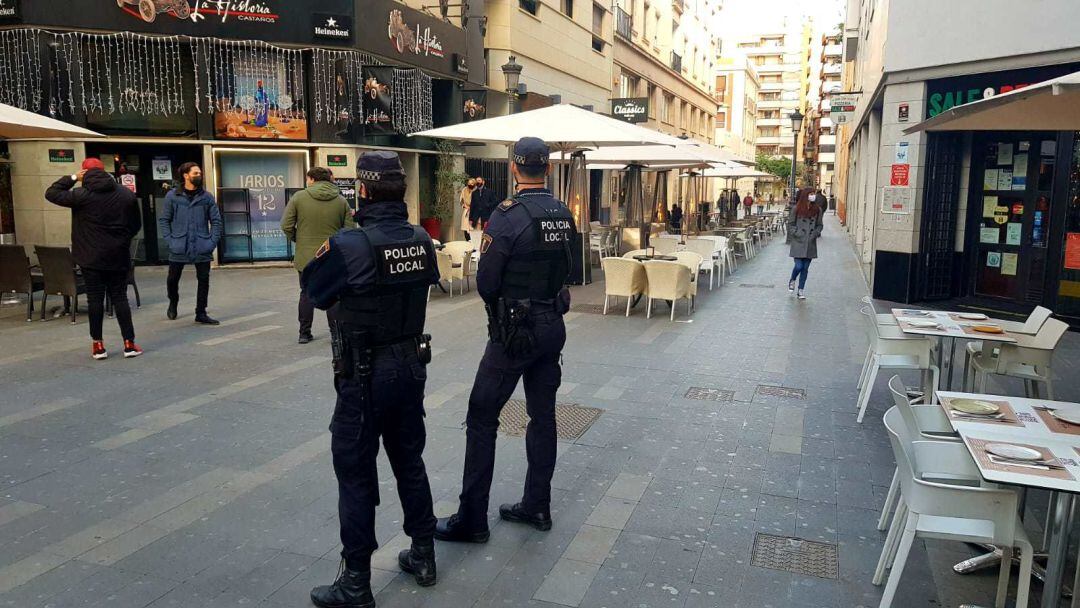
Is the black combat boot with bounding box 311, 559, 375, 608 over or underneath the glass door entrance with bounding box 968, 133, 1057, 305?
underneath

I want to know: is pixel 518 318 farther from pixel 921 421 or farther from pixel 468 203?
pixel 468 203

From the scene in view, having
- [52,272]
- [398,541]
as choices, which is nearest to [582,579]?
[398,541]

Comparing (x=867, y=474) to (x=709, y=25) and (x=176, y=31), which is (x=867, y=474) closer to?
(x=176, y=31)

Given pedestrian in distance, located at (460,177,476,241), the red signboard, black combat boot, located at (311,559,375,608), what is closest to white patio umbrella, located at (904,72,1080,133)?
black combat boot, located at (311,559,375,608)

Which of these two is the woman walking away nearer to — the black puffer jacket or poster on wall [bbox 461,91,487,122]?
the black puffer jacket

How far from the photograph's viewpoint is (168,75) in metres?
14.3

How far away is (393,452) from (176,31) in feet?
43.6

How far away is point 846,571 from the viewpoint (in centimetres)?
375

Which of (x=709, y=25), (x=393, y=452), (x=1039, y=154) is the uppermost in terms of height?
(x=709, y=25)

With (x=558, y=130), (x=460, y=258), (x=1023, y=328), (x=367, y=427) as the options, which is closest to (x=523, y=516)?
(x=367, y=427)

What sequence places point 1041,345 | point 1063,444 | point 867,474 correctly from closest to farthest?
point 1063,444 → point 867,474 → point 1041,345

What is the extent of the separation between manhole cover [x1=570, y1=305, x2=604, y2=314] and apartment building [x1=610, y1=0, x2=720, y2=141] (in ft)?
51.3

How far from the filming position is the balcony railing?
31.2 m

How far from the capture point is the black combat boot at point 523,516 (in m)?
4.12
